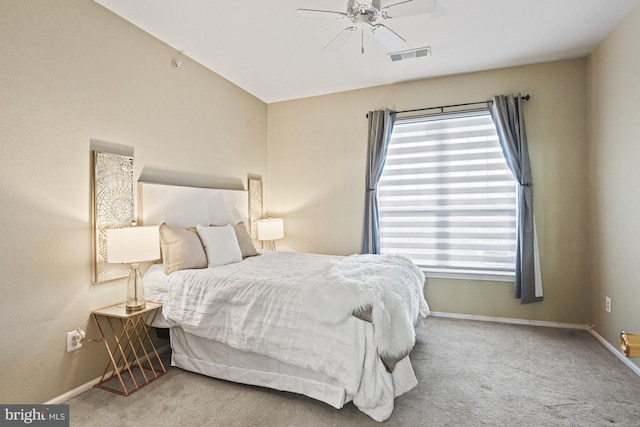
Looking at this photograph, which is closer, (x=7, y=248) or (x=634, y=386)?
(x=7, y=248)

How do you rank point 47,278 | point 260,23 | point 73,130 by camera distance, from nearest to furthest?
1. point 47,278
2. point 73,130
3. point 260,23

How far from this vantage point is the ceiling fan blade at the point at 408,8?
2.09 metres

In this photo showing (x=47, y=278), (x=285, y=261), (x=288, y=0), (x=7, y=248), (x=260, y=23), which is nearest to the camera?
(x=7, y=248)

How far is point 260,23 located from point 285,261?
210cm

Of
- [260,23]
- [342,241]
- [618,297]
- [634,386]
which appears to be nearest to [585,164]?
[618,297]

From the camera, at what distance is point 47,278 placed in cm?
215

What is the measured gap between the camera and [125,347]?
104 inches

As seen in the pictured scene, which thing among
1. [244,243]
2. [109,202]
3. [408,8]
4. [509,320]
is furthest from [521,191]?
[109,202]

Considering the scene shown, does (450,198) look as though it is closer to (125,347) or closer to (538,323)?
(538,323)

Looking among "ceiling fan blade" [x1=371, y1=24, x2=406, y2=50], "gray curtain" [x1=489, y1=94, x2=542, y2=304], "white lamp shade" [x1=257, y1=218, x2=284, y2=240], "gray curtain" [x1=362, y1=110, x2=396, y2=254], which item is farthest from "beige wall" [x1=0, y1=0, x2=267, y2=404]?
"gray curtain" [x1=489, y1=94, x2=542, y2=304]

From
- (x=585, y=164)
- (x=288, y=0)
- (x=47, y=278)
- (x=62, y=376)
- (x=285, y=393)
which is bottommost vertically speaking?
(x=285, y=393)

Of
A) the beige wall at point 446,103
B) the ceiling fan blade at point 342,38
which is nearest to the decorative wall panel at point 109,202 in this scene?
the ceiling fan blade at point 342,38

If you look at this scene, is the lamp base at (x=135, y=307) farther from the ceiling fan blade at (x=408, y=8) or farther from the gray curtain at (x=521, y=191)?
the gray curtain at (x=521, y=191)

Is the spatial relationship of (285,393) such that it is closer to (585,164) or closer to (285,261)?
(285,261)
